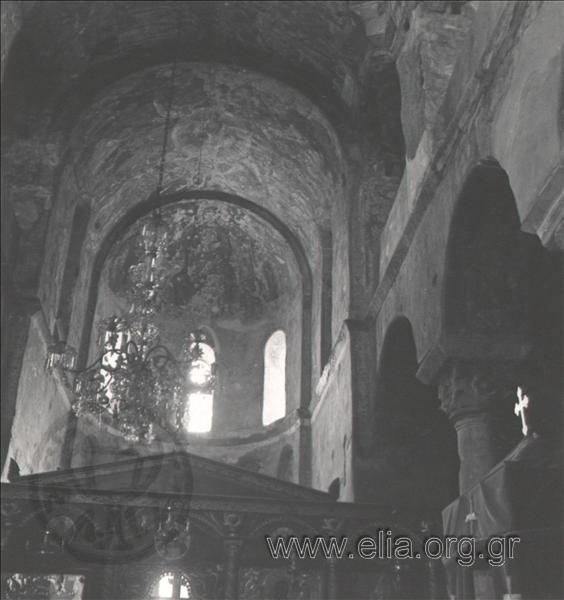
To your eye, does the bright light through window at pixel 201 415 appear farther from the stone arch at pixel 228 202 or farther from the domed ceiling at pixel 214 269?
the stone arch at pixel 228 202

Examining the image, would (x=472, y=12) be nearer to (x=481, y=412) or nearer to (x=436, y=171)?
(x=436, y=171)

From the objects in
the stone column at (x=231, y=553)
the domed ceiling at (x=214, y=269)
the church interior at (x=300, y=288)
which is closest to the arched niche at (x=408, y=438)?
the church interior at (x=300, y=288)

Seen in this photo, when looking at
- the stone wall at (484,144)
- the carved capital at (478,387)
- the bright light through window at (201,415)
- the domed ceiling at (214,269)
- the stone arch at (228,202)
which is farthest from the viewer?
the bright light through window at (201,415)

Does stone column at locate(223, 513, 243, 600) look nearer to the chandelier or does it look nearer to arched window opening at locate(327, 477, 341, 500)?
the chandelier

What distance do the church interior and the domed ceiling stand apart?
0.41 ft

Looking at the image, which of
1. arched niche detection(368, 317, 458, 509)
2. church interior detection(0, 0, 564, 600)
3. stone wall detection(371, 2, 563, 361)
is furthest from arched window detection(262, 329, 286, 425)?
stone wall detection(371, 2, 563, 361)

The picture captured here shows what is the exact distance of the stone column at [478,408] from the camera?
707 cm

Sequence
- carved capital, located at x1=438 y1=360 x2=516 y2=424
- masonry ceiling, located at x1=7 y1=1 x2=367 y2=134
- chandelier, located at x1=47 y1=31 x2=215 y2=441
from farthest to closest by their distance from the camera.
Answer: masonry ceiling, located at x1=7 y1=1 x2=367 y2=134, chandelier, located at x1=47 y1=31 x2=215 y2=441, carved capital, located at x1=438 y1=360 x2=516 y2=424

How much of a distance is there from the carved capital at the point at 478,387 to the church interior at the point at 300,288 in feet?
0.07

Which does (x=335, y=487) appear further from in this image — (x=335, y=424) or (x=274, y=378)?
(x=274, y=378)

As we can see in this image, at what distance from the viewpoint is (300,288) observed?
16.2 metres

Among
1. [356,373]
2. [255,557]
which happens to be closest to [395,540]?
[255,557]

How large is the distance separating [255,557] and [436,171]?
186 inches

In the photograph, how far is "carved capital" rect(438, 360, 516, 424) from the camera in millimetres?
7203
